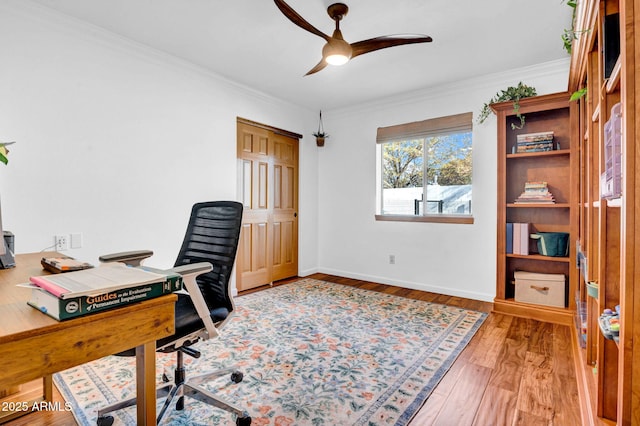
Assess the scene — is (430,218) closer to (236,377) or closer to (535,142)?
(535,142)

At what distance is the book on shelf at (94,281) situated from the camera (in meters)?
0.78

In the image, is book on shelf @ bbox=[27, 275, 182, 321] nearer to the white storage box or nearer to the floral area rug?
the floral area rug

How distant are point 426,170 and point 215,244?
2956 millimetres

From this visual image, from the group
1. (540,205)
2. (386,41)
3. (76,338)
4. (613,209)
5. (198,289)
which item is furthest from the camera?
(540,205)

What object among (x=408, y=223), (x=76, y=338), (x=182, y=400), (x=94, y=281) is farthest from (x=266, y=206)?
(x=76, y=338)

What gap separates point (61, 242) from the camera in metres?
2.43

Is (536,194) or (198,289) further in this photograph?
(536,194)

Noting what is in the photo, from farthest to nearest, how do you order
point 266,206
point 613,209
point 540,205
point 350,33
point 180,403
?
point 266,206
point 540,205
point 350,33
point 180,403
point 613,209

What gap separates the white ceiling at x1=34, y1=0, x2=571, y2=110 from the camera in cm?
228

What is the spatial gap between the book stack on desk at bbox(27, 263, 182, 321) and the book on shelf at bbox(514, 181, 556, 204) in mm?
3189

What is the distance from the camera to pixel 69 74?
246 centimetres

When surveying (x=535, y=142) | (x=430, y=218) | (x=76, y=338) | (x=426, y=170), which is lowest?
(x=76, y=338)

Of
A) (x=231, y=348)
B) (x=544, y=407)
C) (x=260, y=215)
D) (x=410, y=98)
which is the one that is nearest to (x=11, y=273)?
(x=231, y=348)

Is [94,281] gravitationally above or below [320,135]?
below
